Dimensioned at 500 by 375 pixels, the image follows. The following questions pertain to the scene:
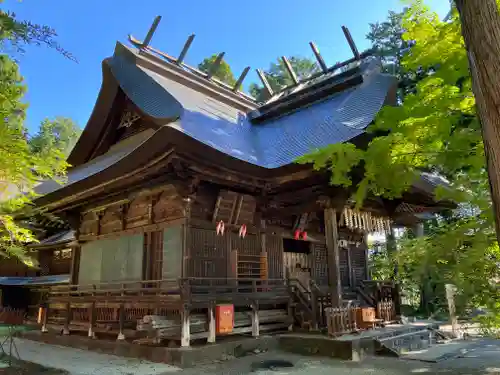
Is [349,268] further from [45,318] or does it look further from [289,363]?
[45,318]

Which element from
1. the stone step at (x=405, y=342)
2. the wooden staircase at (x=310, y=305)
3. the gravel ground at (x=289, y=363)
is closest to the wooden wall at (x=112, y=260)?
Result: the gravel ground at (x=289, y=363)

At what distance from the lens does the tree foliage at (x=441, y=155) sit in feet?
12.7

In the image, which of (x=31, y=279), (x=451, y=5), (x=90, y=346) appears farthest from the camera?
(x=31, y=279)

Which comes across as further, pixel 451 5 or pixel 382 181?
pixel 382 181

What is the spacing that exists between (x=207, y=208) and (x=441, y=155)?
636 cm

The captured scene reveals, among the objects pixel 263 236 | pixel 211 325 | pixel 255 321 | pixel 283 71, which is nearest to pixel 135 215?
pixel 263 236

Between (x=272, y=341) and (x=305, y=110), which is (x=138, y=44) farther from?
(x=272, y=341)

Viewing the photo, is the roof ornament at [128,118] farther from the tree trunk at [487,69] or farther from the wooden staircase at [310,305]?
the tree trunk at [487,69]

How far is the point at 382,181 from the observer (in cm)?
475

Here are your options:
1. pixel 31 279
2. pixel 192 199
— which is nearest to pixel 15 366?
pixel 192 199

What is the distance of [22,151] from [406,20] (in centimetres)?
494

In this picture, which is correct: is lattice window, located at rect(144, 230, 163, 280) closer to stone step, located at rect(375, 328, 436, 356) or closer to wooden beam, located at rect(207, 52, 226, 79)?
stone step, located at rect(375, 328, 436, 356)

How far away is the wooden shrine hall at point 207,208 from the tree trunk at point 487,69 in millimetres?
5052

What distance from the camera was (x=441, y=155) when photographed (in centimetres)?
418
